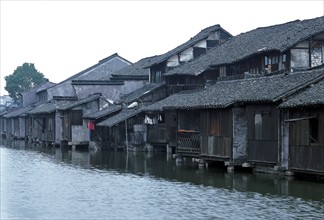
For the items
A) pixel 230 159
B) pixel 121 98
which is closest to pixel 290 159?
pixel 230 159

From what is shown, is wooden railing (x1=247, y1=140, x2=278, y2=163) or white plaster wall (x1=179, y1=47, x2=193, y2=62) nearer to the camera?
wooden railing (x1=247, y1=140, x2=278, y2=163)

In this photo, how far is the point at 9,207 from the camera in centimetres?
2338

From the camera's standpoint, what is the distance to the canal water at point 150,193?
22.2m

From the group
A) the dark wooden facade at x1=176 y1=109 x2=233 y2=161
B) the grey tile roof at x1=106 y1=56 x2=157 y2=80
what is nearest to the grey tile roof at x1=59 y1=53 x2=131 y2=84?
the grey tile roof at x1=106 y1=56 x2=157 y2=80

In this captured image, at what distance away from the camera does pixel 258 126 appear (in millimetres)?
34469

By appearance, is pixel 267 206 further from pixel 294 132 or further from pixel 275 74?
pixel 275 74

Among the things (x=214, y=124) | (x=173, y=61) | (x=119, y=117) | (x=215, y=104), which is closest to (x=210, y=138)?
(x=214, y=124)

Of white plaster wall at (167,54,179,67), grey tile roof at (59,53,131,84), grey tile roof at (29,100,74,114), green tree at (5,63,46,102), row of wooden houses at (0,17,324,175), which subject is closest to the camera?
row of wooden houses at (0,17,324,175)

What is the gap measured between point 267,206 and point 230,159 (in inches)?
485

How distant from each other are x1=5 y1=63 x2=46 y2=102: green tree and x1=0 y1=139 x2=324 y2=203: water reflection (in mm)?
77061

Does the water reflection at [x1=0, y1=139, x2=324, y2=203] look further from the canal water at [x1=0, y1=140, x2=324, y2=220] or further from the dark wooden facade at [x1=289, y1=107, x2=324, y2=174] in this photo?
the dark wooden facade at [x1=289, y1=107, x2=324, y2=174]

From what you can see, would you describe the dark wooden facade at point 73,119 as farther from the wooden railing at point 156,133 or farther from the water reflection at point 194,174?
the water reflection at point 194,174

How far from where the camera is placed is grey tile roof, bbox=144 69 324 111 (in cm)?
3288

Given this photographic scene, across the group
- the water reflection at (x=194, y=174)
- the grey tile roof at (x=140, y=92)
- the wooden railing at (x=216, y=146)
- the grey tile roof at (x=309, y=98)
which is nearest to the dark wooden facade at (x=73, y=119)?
the grey tile roof at (x=140, y=92)
